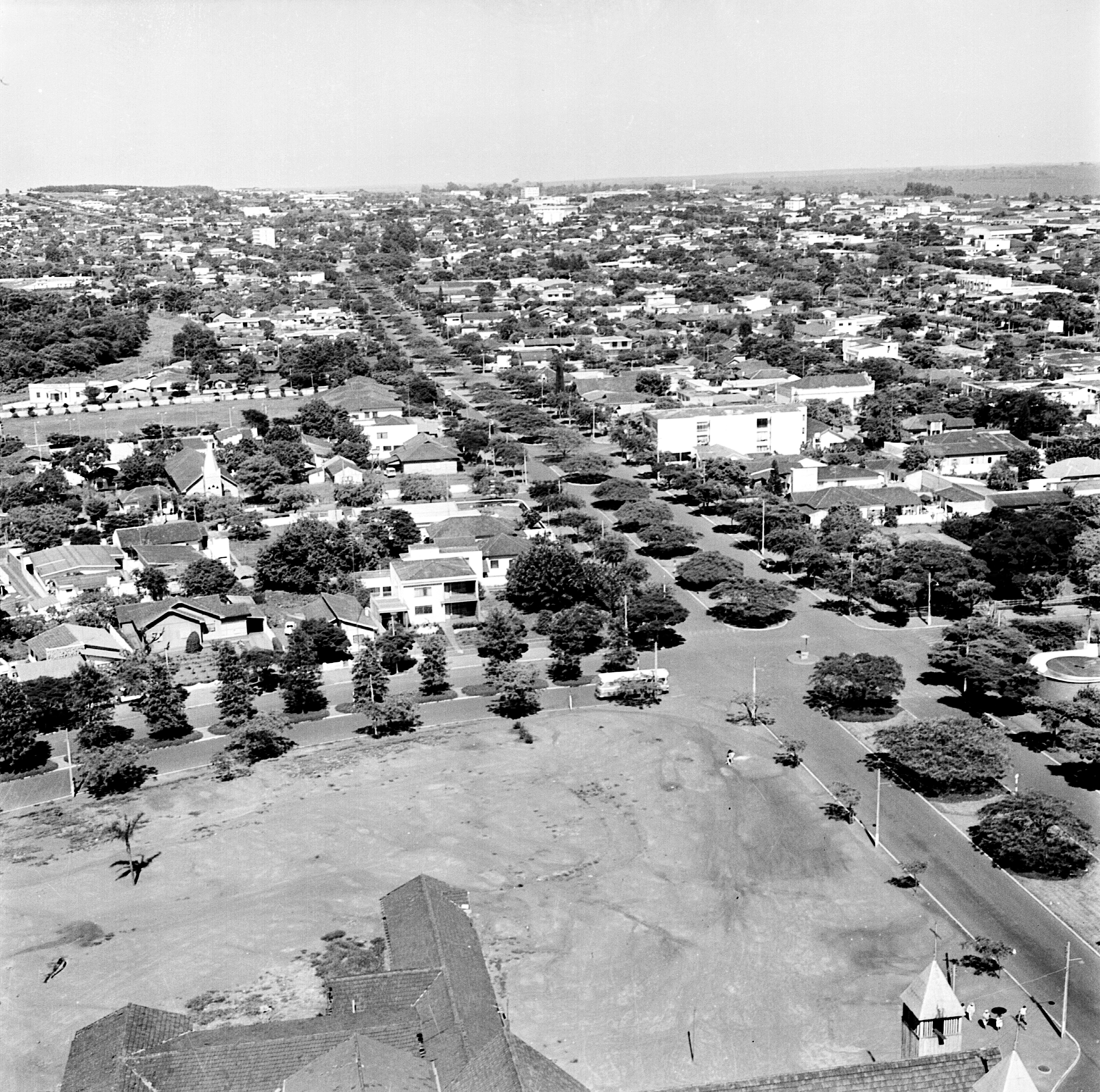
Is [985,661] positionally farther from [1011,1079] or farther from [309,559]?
[309,559]

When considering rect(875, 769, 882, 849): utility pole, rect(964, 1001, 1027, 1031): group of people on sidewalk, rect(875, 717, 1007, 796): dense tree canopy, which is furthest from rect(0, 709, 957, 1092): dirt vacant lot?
rect(875, 717, 1007, 796): dense tree canopy

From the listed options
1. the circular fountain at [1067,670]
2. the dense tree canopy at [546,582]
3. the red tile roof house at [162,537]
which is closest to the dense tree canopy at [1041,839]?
the circular fountain at [1067,670]

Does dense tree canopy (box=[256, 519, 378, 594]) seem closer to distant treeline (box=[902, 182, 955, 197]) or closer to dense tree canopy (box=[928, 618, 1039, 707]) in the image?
dense tree canopy (box=[928, 618, 1039, 707])

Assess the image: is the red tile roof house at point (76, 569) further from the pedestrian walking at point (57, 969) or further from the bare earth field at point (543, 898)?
the pedestrian walking at point (57, 969)

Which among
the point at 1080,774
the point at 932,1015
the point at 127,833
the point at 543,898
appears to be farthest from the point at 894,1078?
the point at 127,833

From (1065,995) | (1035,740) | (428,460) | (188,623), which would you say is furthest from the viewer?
(428,460)

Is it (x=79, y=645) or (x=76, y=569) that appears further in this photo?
(x=76, y=569)
